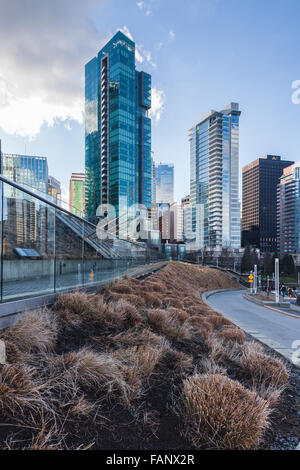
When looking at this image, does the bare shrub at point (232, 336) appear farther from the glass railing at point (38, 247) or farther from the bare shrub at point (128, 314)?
the glass railing at point (38, 247)

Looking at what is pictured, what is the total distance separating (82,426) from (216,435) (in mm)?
1143

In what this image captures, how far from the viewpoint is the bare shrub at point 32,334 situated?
3158 mm

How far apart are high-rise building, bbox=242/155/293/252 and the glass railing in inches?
7075

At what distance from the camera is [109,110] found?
81.4 m

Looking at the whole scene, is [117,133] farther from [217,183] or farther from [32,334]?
[32,334]

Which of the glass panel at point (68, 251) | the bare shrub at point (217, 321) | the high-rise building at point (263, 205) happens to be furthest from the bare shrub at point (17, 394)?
the high-rise building at point (263, 205)

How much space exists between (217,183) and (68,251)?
458 ft

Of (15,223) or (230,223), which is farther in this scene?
(230,223)

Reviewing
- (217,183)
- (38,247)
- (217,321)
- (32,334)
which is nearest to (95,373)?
(32,334)

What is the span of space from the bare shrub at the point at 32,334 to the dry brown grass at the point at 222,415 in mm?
1823

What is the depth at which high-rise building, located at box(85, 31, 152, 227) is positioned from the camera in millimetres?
78562

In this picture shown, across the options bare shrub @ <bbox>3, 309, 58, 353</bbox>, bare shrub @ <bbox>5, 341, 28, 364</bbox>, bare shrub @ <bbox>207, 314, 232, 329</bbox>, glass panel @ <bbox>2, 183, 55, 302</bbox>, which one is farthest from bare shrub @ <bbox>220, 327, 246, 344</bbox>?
bare shrub @ <bbox>5, 341, 28, 364</bbox>

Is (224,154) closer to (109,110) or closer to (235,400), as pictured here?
(109,110)
